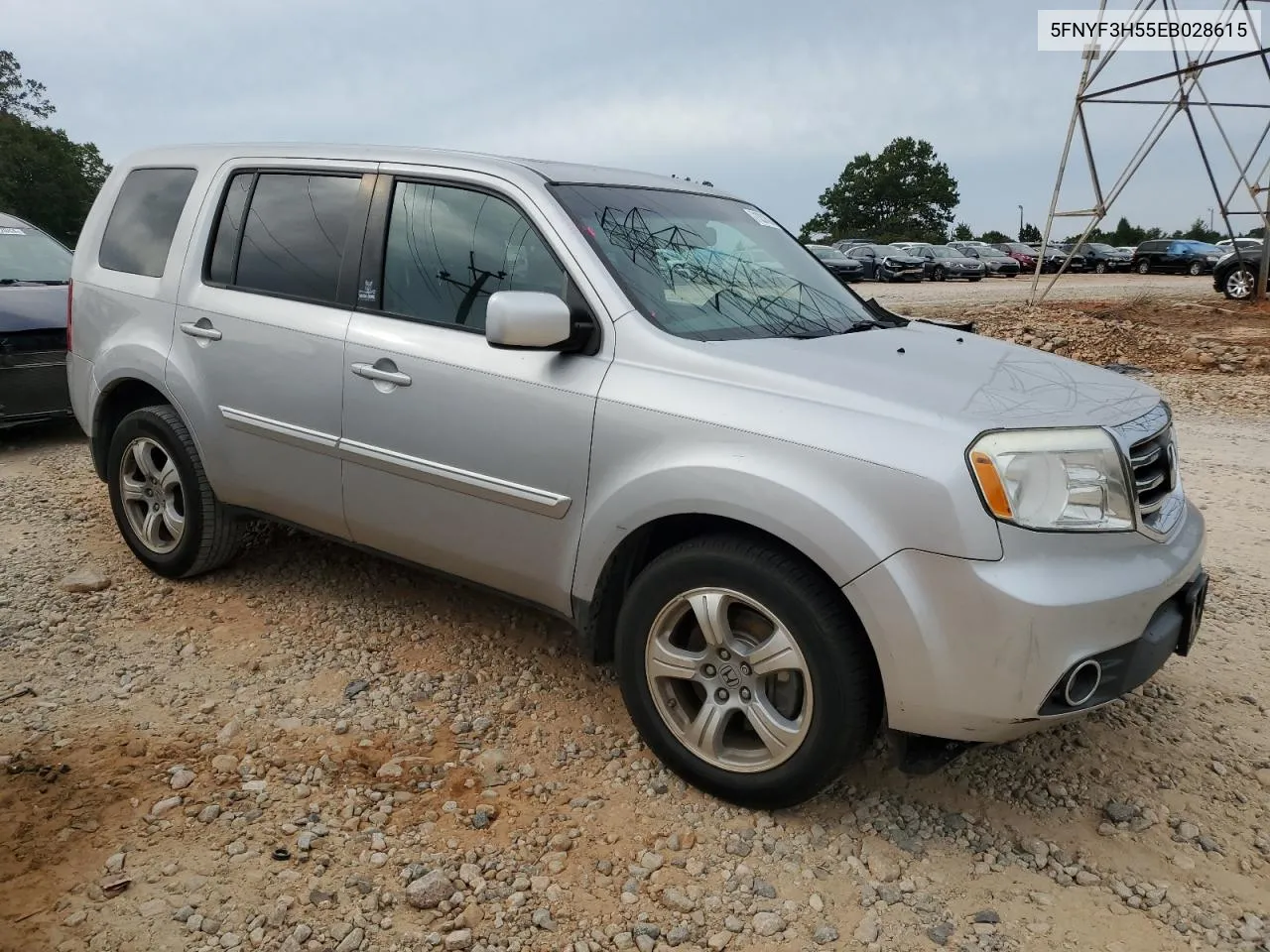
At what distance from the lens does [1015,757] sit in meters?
3.20

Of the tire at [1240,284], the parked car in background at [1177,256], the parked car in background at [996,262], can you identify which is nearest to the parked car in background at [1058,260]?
the parked car in background at [996,262]

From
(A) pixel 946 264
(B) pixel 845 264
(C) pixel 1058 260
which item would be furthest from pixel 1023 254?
(B) pixel 845 264

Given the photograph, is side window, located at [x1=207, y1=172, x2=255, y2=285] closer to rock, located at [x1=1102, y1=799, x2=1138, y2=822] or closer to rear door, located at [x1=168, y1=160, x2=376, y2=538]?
rear door, located at [x1=168, y1=160, x2=376, y2=538]

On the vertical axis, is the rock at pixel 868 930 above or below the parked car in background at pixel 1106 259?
below

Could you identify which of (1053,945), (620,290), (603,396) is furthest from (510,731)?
(1053,945)

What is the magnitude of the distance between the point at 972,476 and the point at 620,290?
1226mm

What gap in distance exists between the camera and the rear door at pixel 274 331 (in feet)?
12.0

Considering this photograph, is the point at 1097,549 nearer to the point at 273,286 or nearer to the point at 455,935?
the point at 455,935

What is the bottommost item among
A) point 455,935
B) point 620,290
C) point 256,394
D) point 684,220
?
point 455,935

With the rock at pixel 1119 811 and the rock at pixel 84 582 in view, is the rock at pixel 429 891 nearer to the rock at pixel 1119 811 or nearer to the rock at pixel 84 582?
the rock at pixel 1119 811

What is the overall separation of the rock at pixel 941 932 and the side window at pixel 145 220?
12.6 feet

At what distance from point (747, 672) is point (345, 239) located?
7.12 feet

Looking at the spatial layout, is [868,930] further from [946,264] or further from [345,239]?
[946,264]

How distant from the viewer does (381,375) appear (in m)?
3.41
